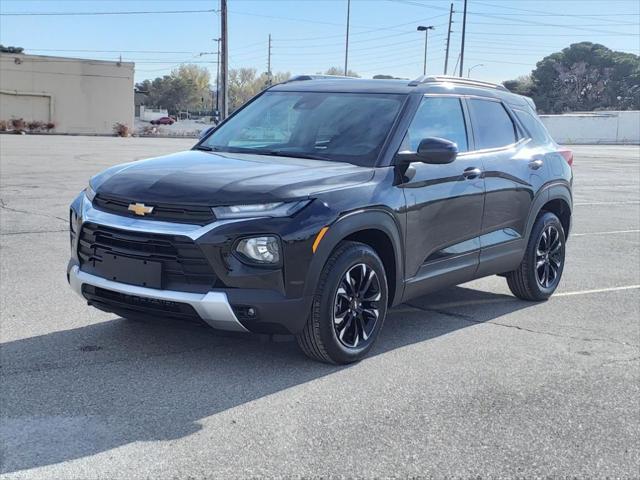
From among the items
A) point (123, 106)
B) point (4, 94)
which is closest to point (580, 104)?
point (123, 106)

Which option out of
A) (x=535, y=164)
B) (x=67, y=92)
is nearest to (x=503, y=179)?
(x=535, y=164)

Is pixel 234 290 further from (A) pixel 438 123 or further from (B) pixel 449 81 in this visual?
(B) pixel 449 81

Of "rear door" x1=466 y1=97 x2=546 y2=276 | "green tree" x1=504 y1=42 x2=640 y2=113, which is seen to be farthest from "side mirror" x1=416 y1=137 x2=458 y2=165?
"green tree" x1=504 y1=42 x2=640 y2=113

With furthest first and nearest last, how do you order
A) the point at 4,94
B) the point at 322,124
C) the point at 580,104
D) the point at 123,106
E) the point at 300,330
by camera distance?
1. the point at 580,104
2. the point at 123,106
3. the point at 4,94
4. the point at 322,124
5. the point at 300,330

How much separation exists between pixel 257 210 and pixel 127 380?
4.20 feet

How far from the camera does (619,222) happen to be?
13422 mm

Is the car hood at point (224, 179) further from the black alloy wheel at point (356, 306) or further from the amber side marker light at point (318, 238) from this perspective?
the black alloy wheel at point (356, 306)

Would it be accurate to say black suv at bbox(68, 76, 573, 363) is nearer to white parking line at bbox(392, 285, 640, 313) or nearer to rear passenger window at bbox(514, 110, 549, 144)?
rear passenger window at bbox(514, 110, 549, 144)

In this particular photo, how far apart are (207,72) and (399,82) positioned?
13389cm

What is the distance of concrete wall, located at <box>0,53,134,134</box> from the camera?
58.3 m

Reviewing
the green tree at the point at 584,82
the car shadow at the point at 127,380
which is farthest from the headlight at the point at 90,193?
the green tree at the point at 584,82

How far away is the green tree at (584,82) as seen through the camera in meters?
93.0

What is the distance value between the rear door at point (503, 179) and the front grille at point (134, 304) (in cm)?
270

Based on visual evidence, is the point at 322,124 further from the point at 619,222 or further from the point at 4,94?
the point at 4,94
